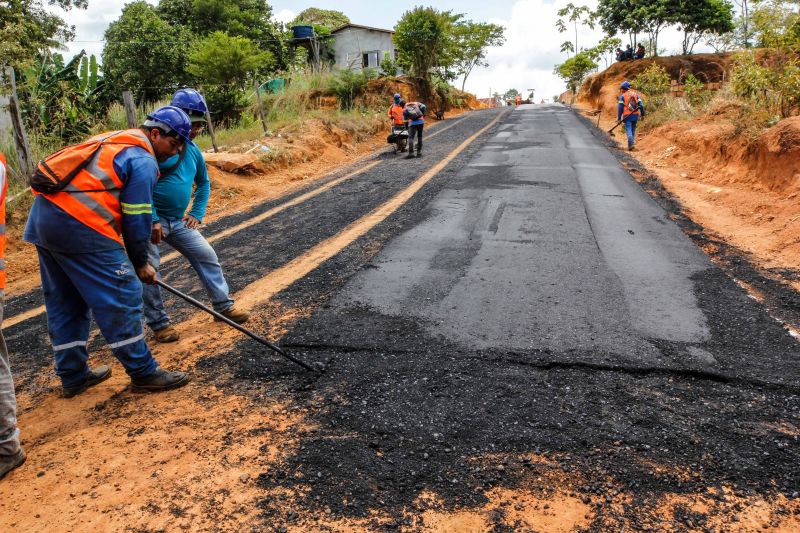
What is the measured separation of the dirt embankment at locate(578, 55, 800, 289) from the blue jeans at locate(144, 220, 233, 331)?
514cm

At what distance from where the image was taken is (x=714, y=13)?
2402cm

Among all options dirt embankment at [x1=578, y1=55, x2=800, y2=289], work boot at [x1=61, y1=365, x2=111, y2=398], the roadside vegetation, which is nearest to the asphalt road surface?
work boot at [x1=61, y1=365, x2=111, y2=398]

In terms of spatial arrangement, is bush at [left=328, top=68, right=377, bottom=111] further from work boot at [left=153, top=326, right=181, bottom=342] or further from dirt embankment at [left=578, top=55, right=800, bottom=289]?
work boot at [left=153, top=326, right=181, bottom=342]

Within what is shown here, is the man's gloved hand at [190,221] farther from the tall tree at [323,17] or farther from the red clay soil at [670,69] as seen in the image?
the tall tree at [323,17]

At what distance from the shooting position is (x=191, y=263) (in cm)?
408

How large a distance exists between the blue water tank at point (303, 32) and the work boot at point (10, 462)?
30.9m

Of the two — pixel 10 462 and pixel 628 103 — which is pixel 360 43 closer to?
pixel 628 103

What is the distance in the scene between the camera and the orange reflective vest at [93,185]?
2.84 meters

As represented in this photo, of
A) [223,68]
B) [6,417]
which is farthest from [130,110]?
[6,417]

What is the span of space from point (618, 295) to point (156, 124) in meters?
Result: 3.79

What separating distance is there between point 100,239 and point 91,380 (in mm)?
1030

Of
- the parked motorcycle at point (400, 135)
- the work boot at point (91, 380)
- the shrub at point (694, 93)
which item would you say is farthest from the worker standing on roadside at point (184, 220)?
the shrub at point (694, 93)

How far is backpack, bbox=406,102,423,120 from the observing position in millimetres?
12625

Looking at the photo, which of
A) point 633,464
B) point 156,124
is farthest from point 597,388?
point 156,124
